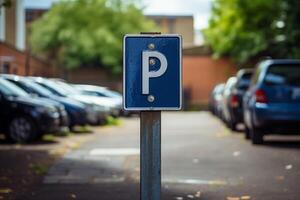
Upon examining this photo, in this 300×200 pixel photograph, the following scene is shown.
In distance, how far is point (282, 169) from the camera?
10.8 meters

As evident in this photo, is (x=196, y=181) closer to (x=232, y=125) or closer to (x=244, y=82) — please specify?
(x=232, y=125)

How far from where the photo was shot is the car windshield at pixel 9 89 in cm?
1628

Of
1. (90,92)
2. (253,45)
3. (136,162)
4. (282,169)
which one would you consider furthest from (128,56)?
(253,45)

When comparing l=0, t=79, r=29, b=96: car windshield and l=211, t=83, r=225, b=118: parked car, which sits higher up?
l=0, t=79, r=29, b=96: car windshield

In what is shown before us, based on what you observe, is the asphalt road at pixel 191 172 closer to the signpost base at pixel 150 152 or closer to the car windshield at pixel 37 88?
the signpost base at pixel 150 152

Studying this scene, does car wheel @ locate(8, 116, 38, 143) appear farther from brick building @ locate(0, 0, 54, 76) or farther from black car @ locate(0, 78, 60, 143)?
brick building @ locate(0, 0, 54, 76)

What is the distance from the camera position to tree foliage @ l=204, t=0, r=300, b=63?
3484cm

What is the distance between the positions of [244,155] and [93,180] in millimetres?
3843

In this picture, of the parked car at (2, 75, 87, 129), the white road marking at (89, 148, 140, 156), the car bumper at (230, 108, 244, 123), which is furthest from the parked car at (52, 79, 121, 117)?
the white road marking at (89, 148, 140, 156)

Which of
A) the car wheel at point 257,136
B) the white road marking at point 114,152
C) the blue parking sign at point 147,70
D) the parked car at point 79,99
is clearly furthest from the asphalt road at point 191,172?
the parked car at point 79,99

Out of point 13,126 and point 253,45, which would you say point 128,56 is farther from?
point 253,45

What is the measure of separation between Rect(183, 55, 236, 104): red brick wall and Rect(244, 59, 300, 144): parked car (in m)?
35.1

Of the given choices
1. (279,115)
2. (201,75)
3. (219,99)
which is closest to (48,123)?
(279,115)

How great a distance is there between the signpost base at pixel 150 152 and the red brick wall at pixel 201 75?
147 ft
